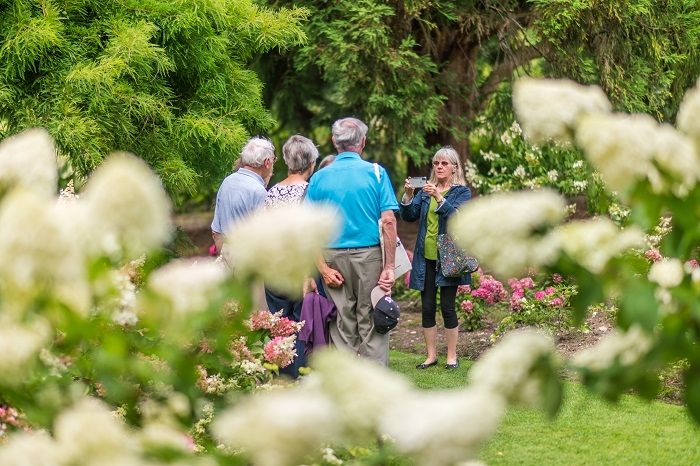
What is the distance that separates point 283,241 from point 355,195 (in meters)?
4.00

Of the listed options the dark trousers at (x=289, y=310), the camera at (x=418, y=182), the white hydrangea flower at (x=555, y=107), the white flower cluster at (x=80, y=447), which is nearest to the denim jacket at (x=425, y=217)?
the camera at (x=418, y=182)

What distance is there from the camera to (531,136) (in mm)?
1646

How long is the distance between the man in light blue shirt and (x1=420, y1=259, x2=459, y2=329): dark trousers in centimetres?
152

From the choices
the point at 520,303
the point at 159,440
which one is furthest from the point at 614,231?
the point at 520,303

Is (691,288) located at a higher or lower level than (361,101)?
lower

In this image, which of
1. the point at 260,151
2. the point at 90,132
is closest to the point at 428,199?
the point at 260,151

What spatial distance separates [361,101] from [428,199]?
3.29 m

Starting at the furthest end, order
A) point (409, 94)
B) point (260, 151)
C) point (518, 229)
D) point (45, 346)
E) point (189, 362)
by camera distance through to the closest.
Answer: point (409, 94) → point (260, 151) → point (45, 346) → point (189, 362) → point (518, 229)

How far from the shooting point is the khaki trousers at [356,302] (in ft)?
17.7

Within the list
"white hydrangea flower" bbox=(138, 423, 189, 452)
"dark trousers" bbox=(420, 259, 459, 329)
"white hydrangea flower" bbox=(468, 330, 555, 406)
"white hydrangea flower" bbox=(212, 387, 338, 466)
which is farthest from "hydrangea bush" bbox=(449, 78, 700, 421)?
"dark trousers" bbox=(420, 259, 459, 329)

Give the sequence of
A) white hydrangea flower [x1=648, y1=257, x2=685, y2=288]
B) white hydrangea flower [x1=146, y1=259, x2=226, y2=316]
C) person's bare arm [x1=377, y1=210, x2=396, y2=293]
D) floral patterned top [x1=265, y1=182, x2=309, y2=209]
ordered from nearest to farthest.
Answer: white hydrangea flower [x1=146, y1=259, x2=226, y2=316], white hydrangea flower [x1=648, y1=257, x2=685, y2=288], person's bare arm [x1=377, y1=210, x2=396, y2=293], floral patterned top [x1=265, y1=182, x2=309, y2=209]

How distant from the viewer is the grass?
4520 millimetres

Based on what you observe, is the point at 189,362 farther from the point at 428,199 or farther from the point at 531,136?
the point at 428,199

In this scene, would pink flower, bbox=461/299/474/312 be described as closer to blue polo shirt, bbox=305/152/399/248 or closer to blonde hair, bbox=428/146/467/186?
blonde hair, bbox=428/146/467/186
